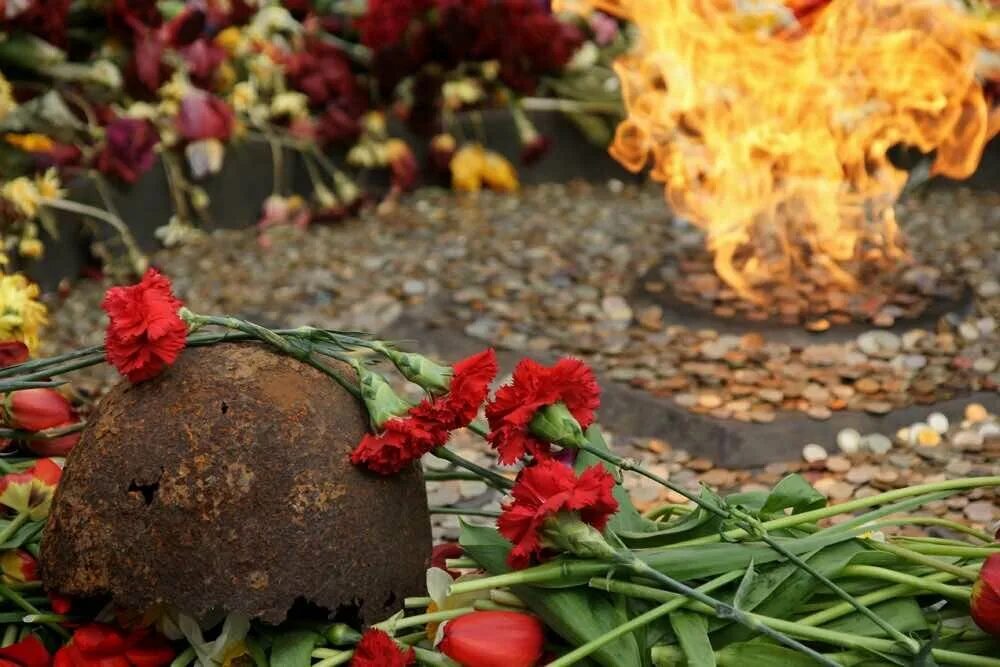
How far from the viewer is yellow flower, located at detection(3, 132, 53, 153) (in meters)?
4.07

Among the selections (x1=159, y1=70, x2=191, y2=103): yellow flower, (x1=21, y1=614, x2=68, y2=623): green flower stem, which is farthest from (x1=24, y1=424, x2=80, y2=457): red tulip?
(x1=159, y1=70, x2=191, y2=103): yellow flower

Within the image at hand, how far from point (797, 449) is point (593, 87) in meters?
3.26

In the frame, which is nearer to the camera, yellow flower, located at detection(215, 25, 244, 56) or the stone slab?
the stone slab

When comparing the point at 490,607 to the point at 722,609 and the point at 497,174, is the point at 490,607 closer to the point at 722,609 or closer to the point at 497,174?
the point at 722,609

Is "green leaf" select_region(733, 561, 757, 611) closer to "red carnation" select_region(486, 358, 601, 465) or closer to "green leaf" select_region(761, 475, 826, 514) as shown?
"green leaf" select_region(761, 475, 826, 514)

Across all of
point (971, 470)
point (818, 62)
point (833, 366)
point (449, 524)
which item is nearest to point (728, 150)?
point (818, 62)

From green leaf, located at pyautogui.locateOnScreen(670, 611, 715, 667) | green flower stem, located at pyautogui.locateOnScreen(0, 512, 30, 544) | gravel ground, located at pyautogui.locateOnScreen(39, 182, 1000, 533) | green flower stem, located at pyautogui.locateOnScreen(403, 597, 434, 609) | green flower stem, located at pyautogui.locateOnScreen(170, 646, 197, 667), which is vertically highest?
green leaf, located at pyautogui.locateOnScreen(670, 611, 715, 667)

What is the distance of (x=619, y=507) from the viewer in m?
2.00

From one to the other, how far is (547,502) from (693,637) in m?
0.25

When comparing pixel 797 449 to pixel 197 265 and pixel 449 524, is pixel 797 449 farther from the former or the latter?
pixel 197 265

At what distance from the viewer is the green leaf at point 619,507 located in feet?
6.51

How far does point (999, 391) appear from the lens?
346 cm

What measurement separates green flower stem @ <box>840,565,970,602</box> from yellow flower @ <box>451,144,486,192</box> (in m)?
4.16

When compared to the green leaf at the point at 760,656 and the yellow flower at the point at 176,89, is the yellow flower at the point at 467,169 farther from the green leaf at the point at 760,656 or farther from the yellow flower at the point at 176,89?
the green leaf at the point at 760,656
